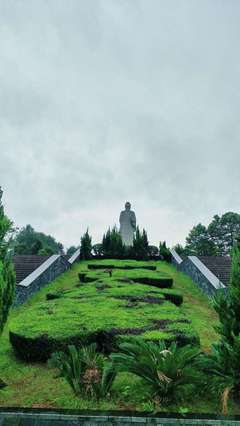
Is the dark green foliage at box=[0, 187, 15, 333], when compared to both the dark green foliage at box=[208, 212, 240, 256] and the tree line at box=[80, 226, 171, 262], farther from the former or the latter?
the dark green foliage at box=[208, 212, 240, 256]

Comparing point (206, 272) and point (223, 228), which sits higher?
point (223, 228)

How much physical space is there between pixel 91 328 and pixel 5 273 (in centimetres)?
211

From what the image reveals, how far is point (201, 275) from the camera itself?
14.7m

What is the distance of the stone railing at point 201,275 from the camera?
12797mm

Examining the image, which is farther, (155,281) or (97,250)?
(97,250)

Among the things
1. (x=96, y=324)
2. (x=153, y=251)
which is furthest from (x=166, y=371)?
(x=153, y=251)

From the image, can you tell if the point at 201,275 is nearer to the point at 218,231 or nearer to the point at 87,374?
the point at 87,374

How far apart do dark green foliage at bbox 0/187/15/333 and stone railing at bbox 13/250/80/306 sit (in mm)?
5767

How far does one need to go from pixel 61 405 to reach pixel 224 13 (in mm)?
11223

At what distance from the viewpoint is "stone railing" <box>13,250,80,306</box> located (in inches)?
456

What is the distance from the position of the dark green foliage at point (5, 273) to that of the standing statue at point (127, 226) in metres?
23.1

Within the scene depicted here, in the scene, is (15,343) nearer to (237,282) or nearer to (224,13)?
(237,282)

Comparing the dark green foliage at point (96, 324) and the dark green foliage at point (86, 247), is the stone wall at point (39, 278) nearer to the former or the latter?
the dark green foliage at point (96, 324)

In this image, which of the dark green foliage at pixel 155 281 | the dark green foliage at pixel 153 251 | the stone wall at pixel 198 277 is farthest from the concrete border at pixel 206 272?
the dark green foliage at pixel 153 251
